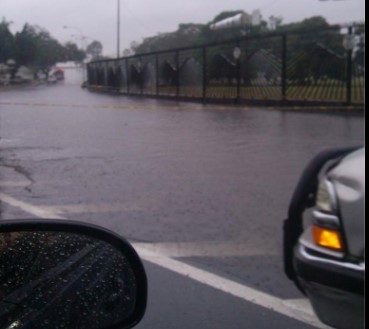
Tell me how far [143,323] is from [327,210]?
159 cm

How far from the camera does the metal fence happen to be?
25156 millimetres

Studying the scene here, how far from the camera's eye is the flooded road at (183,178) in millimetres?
6621

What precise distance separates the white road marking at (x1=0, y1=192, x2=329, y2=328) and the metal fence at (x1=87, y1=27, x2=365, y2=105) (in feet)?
55.0

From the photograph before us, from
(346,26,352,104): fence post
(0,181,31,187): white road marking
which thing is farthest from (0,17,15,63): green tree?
(346,26,352,104): fence post

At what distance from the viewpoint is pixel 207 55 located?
1357 inches

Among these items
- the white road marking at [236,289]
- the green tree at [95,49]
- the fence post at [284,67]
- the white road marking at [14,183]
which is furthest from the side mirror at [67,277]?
the green tree at [95,49]

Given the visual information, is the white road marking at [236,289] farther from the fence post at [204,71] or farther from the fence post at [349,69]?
the fence post at [204,71]

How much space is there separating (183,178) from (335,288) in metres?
7.09

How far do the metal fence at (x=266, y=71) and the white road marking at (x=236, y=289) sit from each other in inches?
660

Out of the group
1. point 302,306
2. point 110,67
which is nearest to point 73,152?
point 302,306

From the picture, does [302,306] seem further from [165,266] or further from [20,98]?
[20,98]

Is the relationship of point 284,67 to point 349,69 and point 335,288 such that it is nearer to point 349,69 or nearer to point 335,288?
point 349,69

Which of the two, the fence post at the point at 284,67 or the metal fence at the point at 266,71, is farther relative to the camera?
the fence post at the point at 284,67

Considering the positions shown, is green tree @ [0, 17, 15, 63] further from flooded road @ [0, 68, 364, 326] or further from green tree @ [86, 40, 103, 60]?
green tree @ [86, 40, 103, 60]
